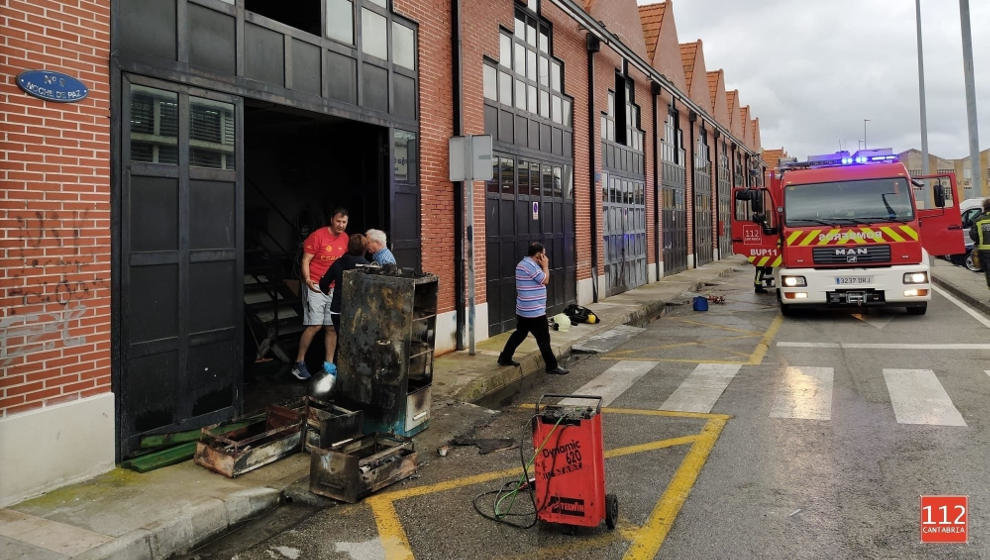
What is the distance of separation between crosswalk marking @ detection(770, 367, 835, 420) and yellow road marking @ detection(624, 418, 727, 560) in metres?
0.94

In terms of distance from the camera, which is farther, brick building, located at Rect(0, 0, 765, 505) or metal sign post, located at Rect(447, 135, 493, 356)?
metal sign post, located at Rect(447, 135, 493, 356)

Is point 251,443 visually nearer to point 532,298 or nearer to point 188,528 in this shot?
point 188,528

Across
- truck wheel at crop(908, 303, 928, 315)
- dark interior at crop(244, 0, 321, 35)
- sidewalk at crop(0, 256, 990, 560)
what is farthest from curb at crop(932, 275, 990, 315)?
dark interior at crop(244, 0, 321, 35)

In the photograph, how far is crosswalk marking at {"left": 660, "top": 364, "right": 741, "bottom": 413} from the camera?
6.83m

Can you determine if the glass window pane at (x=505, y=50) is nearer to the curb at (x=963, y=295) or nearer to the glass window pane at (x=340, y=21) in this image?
the glass window pane at (x=340, y=21)

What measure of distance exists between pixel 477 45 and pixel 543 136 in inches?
119

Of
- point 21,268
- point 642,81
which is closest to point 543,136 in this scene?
point 642,81

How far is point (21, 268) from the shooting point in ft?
14.4

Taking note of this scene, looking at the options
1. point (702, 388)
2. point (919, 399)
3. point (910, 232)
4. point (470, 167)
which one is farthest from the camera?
point (910, 232)

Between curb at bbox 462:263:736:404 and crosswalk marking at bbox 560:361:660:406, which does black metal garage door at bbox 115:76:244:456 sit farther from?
crosswalk marking at bbox 560:361:660:406

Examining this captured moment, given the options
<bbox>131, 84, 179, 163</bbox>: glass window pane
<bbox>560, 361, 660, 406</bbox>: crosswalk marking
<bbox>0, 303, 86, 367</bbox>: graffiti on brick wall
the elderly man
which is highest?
<bbox>131, 84, 179, 163</bbox>: glass window pane

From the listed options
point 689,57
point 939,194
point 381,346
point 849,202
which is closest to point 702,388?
point 381,346

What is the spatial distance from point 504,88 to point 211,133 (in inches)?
276

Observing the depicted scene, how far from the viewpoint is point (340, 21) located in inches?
303
